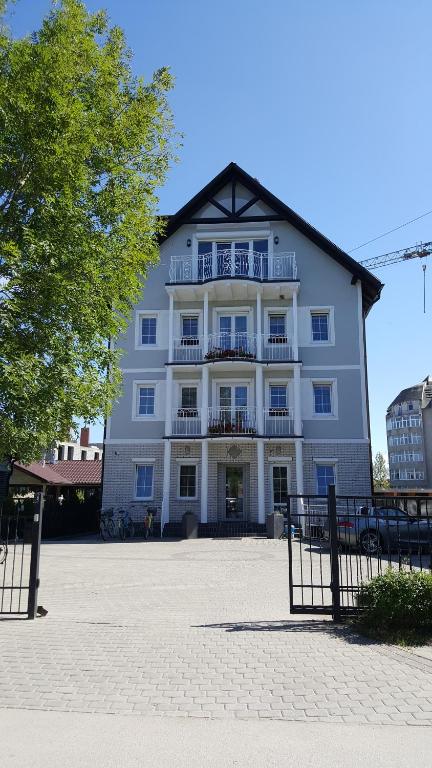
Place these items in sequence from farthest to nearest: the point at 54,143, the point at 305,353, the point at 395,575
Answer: the point at 305,353 < the point at 54,143 < the point at 395,575

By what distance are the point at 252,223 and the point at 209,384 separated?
25.5ft

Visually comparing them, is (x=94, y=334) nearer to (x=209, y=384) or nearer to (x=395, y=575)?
(x=395, y=575)

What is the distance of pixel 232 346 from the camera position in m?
24.4

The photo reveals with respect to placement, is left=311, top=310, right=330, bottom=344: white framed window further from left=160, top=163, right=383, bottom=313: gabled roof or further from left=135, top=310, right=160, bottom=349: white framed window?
left=135, top=310, right=160, bottom=349: white framed window

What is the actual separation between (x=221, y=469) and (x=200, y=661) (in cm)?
1837

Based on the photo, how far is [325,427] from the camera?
23562mm

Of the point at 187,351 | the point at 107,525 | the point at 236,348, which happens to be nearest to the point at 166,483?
the point at 107,525

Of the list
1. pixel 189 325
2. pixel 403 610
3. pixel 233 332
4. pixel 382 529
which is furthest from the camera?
pixel 189 325

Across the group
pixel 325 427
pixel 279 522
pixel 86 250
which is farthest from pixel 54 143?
pixel 325 427

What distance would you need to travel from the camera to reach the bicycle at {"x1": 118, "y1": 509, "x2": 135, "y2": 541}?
847 inches

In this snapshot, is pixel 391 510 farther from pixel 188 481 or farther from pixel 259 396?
pixel 188 481

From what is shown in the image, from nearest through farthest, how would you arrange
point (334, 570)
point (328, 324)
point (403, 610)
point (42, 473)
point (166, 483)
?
1. point (403, 610)
2. point (334, 570)
3. point (166, 483)
4. point (328, 324)
5. point (42, 473)

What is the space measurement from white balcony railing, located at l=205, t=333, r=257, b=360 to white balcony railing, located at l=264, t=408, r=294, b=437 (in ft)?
8.35

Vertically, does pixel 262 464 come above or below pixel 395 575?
above
